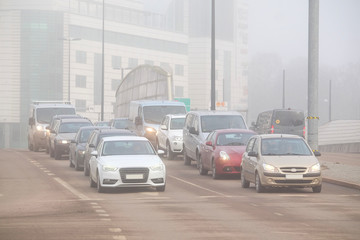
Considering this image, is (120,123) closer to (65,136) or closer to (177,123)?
(65,136)

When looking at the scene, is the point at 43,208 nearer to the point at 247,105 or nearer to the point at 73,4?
the point at 73,4

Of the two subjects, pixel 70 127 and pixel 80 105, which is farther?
pixel 80 105

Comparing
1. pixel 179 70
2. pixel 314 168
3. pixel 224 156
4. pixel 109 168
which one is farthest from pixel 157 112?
pixel 179 70

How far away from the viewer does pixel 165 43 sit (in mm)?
151750

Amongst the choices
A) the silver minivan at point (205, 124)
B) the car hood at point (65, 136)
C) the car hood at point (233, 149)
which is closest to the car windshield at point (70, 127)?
the car hood at point (65, 136)

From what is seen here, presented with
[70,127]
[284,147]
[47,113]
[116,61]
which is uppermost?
[116,61]

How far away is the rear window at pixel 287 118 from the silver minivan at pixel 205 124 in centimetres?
1157

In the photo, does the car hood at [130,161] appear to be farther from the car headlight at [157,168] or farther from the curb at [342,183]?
the curb at [342,183]

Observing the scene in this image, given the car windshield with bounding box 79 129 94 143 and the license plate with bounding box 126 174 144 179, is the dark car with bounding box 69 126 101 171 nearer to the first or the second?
the car windshield with bounding box 79 129 94 143

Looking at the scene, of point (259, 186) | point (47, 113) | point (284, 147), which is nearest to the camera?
point (259, 186)

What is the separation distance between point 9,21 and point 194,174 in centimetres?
9821

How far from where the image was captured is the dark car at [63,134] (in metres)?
39.9

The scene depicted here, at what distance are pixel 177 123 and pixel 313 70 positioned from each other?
31.9ft

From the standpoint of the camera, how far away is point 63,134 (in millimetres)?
40719
